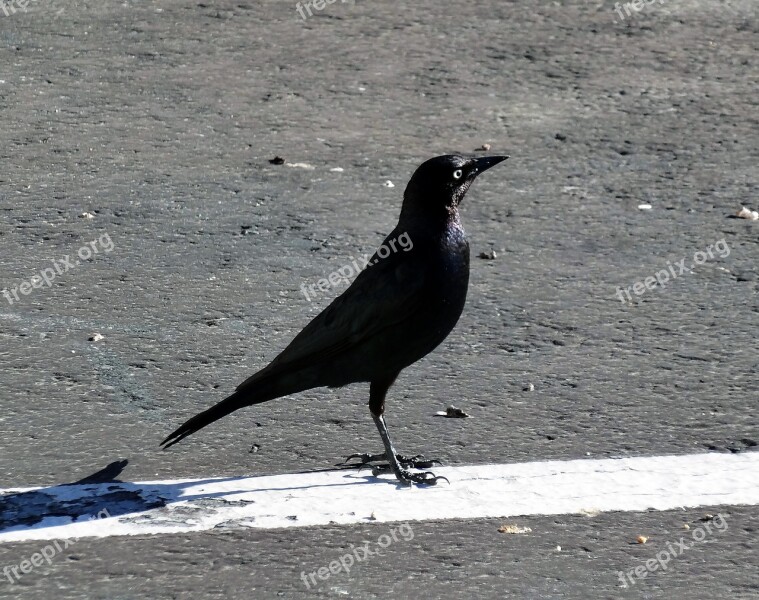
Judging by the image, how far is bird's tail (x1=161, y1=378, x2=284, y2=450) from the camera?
15.5 feet

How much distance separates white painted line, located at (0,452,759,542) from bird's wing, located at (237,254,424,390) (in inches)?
18.2

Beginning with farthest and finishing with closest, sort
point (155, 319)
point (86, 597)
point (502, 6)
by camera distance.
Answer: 1. point (502, 6)
2. point (155, 319)
3. point (86, 597)

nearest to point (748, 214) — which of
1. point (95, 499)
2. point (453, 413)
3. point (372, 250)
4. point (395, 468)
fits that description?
point (372, 250)

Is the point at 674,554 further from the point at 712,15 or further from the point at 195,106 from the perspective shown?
the point at 712,15

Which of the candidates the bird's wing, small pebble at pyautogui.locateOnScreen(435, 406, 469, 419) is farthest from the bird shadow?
small pebble at pyautogui.locateOnScreen(435, 406, 469, 419)

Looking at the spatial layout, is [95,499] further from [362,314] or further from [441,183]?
[441,183]

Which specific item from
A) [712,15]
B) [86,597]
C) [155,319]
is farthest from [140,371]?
[712,15]

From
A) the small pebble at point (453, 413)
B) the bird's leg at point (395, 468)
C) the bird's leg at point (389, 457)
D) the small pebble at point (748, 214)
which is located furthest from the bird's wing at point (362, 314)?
the small pebble at point (748, 214)

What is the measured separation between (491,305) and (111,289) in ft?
6.43

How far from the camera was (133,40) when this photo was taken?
10.1 metres

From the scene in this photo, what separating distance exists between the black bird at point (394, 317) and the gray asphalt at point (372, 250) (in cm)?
31

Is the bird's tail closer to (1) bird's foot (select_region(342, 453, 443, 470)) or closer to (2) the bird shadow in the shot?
(2) the bird shadow

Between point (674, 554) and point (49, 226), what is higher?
point (49, 226)

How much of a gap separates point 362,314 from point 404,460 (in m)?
0.60
